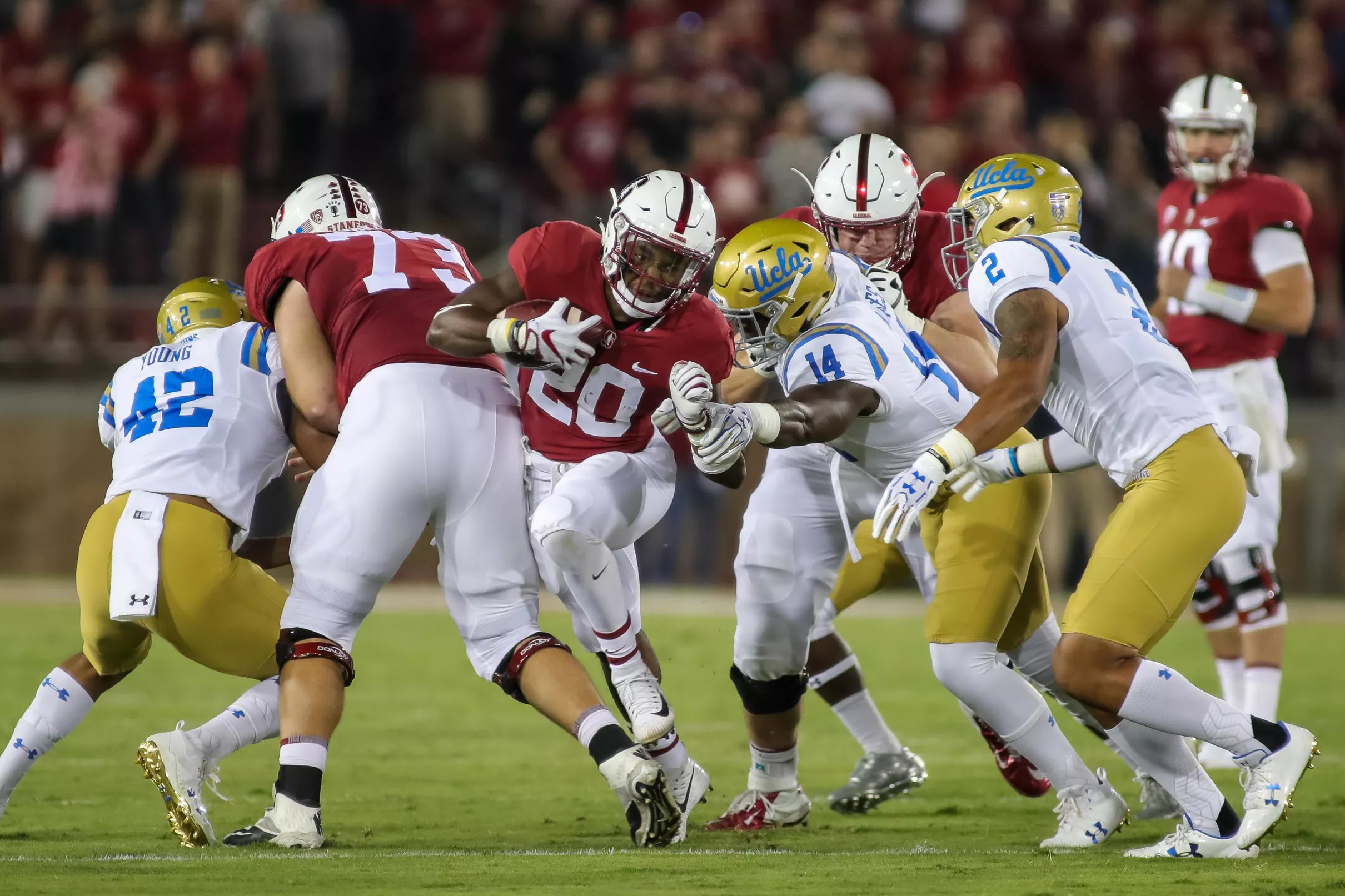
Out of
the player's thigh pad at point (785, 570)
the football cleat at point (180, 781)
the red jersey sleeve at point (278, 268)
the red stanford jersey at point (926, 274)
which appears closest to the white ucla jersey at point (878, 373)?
the player's thigh pad at point (785, 570)

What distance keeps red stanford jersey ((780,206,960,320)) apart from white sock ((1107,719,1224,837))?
70.6 inches

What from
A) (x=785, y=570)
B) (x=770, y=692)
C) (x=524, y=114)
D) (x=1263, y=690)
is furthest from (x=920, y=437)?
(x=524, y=114)

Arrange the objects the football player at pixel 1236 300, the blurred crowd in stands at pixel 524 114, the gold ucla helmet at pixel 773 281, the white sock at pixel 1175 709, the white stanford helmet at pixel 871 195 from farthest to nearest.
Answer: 1. the blurred crowd in stands at pixel 524 114
2. the football player at pixel 1236 300
3. the white stanford helmet at pixel 871 195
4. the gold ucla helmet at pixel 773 281
5. the white sock at pixel 1175 709

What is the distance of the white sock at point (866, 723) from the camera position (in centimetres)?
603

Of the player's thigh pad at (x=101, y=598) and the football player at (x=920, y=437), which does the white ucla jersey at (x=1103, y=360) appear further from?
the player's thigh pad at (x=101, y=598)

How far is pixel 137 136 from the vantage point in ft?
38.9

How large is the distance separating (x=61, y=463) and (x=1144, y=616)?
9.63 metres

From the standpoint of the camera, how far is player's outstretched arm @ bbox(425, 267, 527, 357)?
489cm

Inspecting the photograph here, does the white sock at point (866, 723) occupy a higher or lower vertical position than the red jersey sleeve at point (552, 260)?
lower

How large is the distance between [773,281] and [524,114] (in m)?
8.75

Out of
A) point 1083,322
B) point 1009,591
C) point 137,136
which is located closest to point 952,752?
point 1009,591

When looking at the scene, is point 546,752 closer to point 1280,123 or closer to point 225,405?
point 225,405

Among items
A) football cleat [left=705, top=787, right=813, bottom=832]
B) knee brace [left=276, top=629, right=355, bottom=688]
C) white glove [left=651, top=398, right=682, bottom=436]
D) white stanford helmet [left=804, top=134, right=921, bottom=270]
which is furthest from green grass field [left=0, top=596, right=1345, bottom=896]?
white stanford helmet [left=804, top=134, right=921, bottom=270]

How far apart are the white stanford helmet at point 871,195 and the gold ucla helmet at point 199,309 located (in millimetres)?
1949
